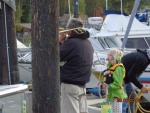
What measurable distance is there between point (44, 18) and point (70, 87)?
1.37 m

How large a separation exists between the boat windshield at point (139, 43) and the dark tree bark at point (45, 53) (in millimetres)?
9122

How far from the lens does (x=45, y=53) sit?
4664 mm

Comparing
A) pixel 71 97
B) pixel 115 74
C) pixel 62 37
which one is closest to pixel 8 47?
pixel 115 74

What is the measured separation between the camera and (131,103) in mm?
8055

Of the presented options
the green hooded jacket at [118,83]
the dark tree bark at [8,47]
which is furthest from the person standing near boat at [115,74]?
the dark tree bark at [8,47]

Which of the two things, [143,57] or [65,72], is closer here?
[65,72]

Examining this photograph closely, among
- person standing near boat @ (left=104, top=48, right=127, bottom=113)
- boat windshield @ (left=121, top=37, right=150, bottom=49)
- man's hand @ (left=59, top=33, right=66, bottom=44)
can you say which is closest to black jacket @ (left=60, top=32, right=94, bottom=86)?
man's hand @ (left=59, top=33, right=66, bottom=44)

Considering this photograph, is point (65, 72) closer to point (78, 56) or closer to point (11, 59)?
point (78, 56)

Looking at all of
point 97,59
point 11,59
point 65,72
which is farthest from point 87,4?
point 65,72

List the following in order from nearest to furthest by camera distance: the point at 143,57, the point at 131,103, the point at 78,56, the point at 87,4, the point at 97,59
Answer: the point at 78,56
the point at 143,57
the point at 131,103
the point at 97,59
the point at 87,4

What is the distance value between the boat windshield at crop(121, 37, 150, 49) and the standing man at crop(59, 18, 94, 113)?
315 inches

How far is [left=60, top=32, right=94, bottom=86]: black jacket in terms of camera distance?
18.4 ft

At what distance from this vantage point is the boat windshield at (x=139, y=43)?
1367cm

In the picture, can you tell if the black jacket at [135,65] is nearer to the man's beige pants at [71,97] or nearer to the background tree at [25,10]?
the man's beige pants at [71,97]
